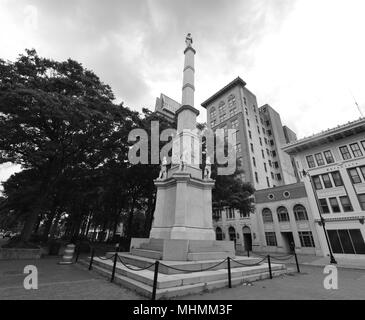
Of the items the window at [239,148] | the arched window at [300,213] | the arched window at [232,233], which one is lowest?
the arched window at [232,233]

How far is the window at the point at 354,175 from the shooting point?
82.0 ft

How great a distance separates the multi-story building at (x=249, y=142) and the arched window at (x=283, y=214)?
4899 millimetres

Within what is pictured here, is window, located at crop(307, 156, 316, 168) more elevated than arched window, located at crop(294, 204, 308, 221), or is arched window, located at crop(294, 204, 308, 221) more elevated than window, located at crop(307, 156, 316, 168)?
window, located at crop(307, 156, 316, 168)

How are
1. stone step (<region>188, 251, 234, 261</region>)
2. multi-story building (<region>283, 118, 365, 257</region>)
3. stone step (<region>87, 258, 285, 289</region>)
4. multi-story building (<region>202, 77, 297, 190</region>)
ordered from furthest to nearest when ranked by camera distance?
multi-story building (<region>202, 77, 297, 190</region>) → multi-story building (<region>283, 118, 365, 257</region>) → stone step (<region>188, 251, 234, 261</region>) → stone step (<region>87, 258, 285, 289</region>)

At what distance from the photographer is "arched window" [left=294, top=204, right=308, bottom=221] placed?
30.7 metres

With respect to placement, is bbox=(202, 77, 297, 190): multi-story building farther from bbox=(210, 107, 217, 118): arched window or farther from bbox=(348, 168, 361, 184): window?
bbox=(348, 168, 361, 184): window

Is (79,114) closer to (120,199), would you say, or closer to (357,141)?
(120,199)

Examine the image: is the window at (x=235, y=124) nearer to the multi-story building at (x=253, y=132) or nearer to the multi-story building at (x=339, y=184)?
the multi-story building at (x=253, y=132)

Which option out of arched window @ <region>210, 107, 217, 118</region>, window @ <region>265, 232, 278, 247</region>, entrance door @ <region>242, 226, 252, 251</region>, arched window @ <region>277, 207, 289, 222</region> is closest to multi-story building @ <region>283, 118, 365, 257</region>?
arched window @ <region>277, 207, 289, 222</region>

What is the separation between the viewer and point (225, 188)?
68.8 feet

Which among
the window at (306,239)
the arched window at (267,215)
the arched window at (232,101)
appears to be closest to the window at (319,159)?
the window at (306,239)

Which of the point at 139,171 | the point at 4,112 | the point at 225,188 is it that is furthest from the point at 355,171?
the point at 4,112
